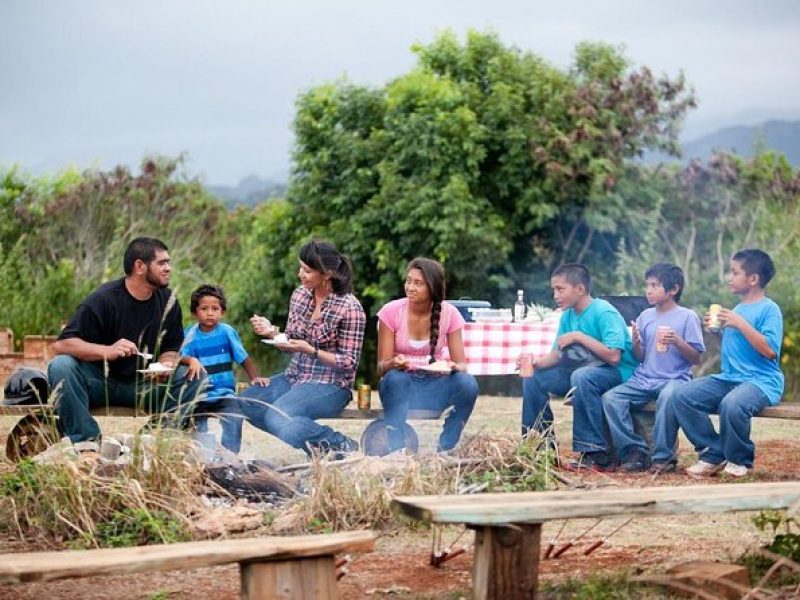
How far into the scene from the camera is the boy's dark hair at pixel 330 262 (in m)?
7.84

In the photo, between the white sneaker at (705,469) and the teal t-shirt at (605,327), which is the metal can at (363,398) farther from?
the white sneaker at (705,469)

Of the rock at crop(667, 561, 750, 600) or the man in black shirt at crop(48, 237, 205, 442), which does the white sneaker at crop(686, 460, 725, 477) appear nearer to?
the man in black shirt at crop(48, 237, 205, 442)

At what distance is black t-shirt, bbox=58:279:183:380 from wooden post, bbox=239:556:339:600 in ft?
10.7

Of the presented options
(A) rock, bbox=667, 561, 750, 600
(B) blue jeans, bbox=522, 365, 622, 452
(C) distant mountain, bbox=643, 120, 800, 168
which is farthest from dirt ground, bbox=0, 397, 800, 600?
(C) distant mountain, bbox=643, 120, 800, 168

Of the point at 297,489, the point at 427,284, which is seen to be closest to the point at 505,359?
the point at 427,284

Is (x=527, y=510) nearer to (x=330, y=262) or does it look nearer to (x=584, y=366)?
(x=330, y=262)

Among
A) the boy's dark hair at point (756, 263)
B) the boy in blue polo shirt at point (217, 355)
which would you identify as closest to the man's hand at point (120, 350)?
the boy in blue polo shirt at point (217, 355)

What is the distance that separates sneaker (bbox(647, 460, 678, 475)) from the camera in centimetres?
809

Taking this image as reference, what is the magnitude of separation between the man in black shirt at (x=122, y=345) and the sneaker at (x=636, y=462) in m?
2.53

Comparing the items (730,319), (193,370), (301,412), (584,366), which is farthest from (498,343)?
(193,370)

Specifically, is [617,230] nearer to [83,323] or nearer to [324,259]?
[324,259]

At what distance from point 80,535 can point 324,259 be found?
2.56m

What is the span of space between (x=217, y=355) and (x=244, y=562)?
381cm

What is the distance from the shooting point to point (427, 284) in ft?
25.7
